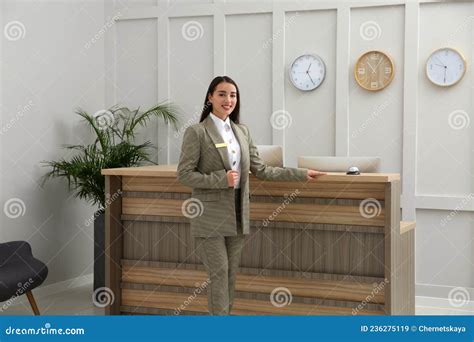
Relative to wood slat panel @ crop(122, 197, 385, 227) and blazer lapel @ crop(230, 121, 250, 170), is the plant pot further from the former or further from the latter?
blazer lapel @ crop(230, 121, 250, 170)

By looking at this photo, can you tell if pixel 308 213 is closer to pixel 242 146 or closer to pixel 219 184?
pixel 242 146

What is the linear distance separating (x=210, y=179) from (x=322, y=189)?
2.86ft

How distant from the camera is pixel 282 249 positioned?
4.59 m

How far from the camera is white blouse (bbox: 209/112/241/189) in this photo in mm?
4066

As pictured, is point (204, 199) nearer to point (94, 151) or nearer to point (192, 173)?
point (192, 173)

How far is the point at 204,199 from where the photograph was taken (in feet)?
13.2

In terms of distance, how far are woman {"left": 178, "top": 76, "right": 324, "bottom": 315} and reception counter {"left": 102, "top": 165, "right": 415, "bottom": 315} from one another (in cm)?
A: 56

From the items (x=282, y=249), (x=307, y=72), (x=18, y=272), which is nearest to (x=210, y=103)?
(x=282, y=249)

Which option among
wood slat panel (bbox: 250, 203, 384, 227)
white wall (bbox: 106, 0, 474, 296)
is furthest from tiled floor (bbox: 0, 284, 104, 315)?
wood slat panel (bbox: 250, 203, 384, 227)

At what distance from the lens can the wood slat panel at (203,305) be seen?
4.48 metres

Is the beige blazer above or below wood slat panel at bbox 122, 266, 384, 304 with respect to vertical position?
above

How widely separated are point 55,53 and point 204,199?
3.15 meters

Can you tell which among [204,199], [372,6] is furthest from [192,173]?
[372,6]

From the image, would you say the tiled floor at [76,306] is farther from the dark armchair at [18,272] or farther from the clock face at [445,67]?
the clock face at [445,67]
